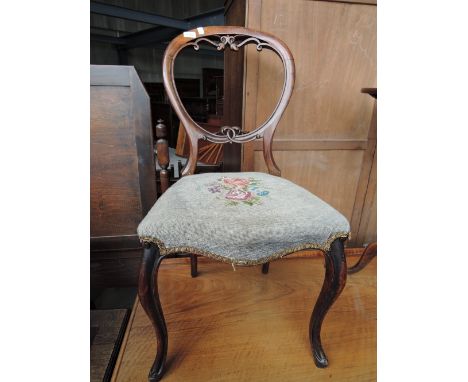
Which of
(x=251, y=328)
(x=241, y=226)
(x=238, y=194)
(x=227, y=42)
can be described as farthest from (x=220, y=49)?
(x=251, y=328)

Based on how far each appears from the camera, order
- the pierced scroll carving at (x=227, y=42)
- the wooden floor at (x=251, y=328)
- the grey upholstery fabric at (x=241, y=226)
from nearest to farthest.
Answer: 1. the grey upholstery fabric at (x=241, y=226)
2. the wooden floor at (x=251, y=328)
3. the pierced scroll carving at (x=227, y=42)

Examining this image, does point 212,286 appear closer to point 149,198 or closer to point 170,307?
point 170,307

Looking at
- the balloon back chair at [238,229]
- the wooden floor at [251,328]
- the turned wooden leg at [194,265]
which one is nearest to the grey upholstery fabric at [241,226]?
the balloon back chair at [238,229]

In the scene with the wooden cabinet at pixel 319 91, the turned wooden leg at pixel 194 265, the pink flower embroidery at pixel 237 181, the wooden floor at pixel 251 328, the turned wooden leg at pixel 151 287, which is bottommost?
the wooden floor at pixel 251 328

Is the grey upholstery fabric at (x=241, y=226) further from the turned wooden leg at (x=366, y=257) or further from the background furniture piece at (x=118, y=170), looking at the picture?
the turned wooden leg at (x=366, y=257)

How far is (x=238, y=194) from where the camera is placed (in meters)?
0.68

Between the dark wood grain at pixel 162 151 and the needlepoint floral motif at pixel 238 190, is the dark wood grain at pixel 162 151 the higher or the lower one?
the higher one

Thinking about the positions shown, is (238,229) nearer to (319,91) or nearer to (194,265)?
(194,265)

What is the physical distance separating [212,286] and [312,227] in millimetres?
692

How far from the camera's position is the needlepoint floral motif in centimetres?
64

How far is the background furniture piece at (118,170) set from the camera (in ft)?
3.27

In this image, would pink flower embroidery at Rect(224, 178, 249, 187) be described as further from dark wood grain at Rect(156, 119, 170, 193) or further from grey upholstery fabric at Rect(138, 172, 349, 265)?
dark wood grain at Rect(156, 119, 170, 193)

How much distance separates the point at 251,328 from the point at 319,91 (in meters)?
1.06

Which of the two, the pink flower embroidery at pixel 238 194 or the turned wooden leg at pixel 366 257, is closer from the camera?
the pink flower embroidery at pixel 238 194
